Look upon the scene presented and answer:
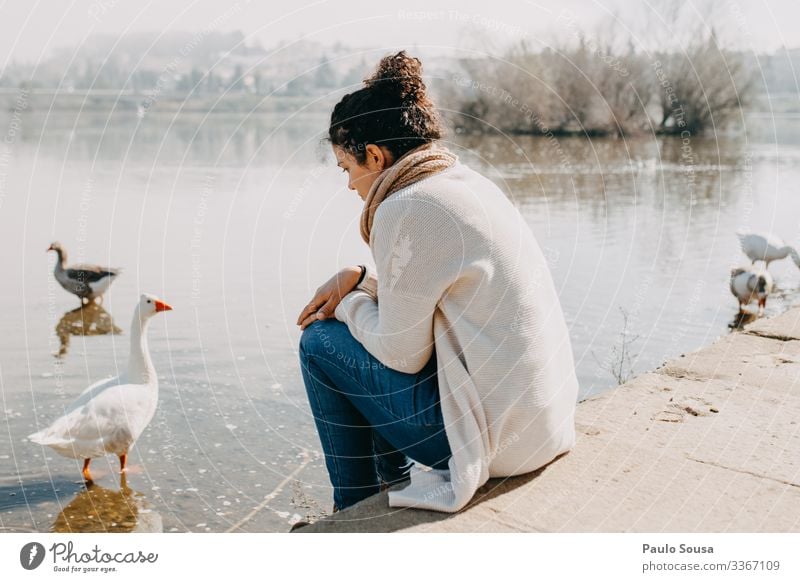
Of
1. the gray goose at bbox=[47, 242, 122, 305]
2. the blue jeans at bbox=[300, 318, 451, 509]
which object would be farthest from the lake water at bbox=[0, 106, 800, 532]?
the blue jeans at bbox=[300, 318, 451, 509]

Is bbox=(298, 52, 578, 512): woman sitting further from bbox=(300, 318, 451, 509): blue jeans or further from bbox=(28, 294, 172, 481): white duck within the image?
bbox=(28, 294, 172, 481): white duck

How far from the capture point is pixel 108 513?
4453mm

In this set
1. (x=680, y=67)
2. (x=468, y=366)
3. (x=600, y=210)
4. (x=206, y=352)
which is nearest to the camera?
(x=468, y=366)

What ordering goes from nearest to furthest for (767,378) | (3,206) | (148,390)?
(767,378), (148,390), (3,206)

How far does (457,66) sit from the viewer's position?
1284 centimetres

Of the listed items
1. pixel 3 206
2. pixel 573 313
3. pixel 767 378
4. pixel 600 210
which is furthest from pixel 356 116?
pixel 600 210

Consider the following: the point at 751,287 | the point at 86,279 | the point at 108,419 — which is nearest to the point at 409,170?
the point at 108,419

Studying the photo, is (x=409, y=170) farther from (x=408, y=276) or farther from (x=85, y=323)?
(x=85, y=323)

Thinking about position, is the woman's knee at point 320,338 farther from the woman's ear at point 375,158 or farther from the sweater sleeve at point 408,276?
the woman's ear at point 375,158

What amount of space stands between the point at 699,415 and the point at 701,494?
2.37ft

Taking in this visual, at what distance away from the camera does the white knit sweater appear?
8.78ft

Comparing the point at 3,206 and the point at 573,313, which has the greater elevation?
the point at 3,206

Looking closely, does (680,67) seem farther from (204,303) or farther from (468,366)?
(468,366)

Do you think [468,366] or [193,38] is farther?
[193,38]
